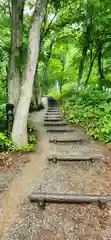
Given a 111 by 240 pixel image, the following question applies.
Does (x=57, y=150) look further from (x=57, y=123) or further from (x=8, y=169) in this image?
(x=57, y=123)

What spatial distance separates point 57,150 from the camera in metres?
7.08

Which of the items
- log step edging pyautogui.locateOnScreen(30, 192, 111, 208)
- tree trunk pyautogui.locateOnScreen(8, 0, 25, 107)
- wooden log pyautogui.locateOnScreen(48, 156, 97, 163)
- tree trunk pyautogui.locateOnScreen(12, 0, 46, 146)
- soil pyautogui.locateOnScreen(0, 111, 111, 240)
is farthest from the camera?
tree trunk pyautogui.locateOnScreen(8, 0, 25, 107)

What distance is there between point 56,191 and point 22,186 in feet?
2.37

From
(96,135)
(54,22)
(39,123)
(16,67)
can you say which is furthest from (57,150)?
(54,22)

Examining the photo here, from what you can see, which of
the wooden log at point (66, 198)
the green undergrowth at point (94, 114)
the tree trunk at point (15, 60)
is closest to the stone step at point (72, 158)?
the green undergrowth at point (94, 114)

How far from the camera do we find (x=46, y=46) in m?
15.0

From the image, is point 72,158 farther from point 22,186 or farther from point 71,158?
point 22,186

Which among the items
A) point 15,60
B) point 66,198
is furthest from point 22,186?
point 15,60

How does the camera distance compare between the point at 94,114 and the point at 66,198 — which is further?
the point at 94,114

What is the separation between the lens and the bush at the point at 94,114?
7.85 meters

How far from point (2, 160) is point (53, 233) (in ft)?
9.89

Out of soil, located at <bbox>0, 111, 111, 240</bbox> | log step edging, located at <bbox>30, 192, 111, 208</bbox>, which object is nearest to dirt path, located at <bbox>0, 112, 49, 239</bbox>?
soil, located at <bbox>0, 111, 111, 240</bbox>

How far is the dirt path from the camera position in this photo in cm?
391

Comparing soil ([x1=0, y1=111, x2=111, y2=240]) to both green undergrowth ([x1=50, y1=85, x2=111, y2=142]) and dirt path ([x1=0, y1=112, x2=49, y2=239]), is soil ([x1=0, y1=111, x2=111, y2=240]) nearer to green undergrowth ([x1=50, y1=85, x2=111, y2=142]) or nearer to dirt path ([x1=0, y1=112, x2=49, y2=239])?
dirt path ([x1=0, y1=112, x2=49, y2=239])
